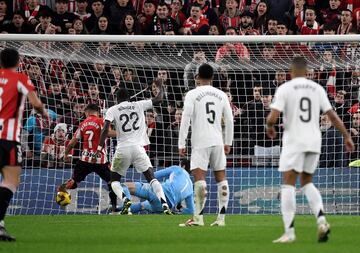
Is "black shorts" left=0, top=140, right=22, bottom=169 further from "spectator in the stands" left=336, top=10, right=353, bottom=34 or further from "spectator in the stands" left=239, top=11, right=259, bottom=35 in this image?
"spectator in the stands" left=336, top=10, right=353, bottom=34

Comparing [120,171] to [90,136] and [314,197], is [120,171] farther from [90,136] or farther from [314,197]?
[314,197]

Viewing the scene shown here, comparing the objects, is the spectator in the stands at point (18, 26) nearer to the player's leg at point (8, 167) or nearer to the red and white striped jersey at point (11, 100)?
the red and white striped jersey at point (11, 100)

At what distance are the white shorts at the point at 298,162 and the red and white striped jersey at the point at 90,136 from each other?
8451mm

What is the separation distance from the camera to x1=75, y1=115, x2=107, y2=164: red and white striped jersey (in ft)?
68.8

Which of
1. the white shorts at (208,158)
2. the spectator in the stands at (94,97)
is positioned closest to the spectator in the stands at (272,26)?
the spectator in the stands at (94,97)

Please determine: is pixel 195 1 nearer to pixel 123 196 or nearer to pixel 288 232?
pixel 123 196

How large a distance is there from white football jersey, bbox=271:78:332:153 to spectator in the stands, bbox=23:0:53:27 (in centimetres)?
1311

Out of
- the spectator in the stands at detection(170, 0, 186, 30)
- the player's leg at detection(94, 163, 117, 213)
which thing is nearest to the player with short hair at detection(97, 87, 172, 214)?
the player's leg at detection(94, 163, 117, 213)

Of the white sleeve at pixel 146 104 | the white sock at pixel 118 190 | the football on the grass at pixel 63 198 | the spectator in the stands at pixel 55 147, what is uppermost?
the white sleeve at pixel 146 104

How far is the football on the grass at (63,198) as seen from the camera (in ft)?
67.9

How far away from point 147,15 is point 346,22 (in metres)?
4.60

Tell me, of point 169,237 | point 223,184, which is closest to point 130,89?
point 223,184

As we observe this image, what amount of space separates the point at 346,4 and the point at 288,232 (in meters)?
12.7

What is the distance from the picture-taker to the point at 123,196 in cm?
2000
